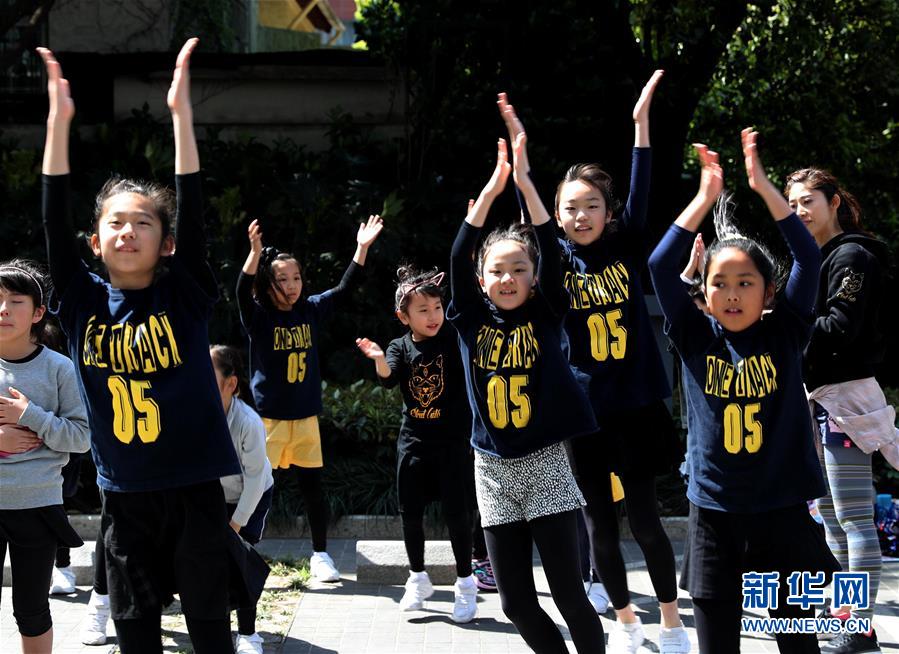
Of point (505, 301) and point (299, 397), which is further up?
point (505, 301)

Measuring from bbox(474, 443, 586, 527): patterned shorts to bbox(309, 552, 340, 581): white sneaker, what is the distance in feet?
7.41

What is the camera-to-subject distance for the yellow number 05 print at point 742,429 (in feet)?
12.0

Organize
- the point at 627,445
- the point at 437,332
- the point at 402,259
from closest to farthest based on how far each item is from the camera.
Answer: the point at 627,445 < the point at 437,332 < the point at 402,259

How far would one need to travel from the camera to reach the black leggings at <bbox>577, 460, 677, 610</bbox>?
15.4ft

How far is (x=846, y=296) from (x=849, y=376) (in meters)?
0.36

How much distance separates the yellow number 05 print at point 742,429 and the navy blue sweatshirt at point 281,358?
313 cm

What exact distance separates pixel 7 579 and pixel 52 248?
3.30 meters

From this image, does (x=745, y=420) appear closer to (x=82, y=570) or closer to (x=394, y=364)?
(x=394, y=364)

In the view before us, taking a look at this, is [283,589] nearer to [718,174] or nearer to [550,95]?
[718,174]

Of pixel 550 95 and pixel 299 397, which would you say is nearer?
pixel 299 397

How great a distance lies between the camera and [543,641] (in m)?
4.04

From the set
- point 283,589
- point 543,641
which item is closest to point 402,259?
point 283,589

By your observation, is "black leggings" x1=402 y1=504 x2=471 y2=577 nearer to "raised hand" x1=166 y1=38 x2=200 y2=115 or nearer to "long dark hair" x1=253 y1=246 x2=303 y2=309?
"long dark hair" x1=253 y1=246 x2=303 y2=309

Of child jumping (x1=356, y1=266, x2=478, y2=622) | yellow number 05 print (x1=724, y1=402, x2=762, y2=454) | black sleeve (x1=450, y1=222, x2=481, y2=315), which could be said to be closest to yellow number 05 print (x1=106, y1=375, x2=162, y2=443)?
black sleeve (x1=450, y1=222, x2=481, y2=315)
